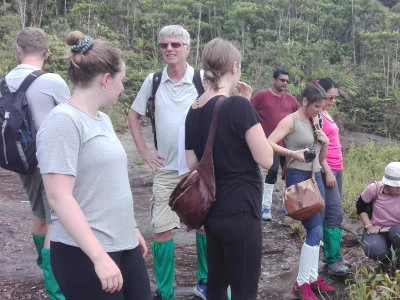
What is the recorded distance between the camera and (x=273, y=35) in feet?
67.1

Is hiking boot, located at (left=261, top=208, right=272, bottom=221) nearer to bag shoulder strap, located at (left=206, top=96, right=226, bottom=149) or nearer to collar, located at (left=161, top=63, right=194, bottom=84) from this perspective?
collar, located at (left=161, top=63, right=194, bottom=84)

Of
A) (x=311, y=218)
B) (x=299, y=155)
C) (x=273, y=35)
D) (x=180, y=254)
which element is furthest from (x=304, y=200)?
(x=273, y=35)

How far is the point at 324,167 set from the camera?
414cm

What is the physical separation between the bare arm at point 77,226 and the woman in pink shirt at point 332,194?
2667 mm

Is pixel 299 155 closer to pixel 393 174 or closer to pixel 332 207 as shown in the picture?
pixel 332 207

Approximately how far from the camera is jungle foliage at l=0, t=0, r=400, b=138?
1623 cm

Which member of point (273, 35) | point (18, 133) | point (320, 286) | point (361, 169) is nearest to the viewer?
point (18, 133)

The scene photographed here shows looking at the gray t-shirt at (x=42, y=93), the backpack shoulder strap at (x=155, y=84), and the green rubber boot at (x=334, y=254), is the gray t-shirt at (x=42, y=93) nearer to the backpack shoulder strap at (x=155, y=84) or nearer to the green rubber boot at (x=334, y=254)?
the backpack shoulder strap at (x=155, y=84)

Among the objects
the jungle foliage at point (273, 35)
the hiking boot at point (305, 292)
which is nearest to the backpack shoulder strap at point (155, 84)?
the hiking boot at point (305, 292)

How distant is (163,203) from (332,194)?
58.6 inches

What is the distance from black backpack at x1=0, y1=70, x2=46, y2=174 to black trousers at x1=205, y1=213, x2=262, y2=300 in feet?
4.28

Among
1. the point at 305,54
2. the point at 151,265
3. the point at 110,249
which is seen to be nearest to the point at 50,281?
the point at 151,265

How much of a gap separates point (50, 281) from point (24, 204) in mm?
2858

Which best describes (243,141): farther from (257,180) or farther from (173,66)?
(173,66)
